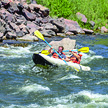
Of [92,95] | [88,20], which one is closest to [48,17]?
[88,20]

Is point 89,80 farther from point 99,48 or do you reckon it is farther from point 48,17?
point 48,17

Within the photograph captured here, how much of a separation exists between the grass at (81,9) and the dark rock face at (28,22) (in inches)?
63.4

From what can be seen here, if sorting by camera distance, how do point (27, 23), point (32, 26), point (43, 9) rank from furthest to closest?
1. point (43, 9)
2. point (27, 23)
3. point (32, 26)

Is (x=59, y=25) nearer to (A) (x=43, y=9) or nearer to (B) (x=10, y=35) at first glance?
(A) (x=43, y=9)

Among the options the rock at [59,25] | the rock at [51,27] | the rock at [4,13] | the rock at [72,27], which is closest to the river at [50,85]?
the rock at [4,13]

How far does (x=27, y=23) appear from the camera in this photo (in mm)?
19109

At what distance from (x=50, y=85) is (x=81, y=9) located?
18.4 m

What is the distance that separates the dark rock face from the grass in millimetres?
1610

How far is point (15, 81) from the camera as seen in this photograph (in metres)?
7.86

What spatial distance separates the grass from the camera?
76.6 ft

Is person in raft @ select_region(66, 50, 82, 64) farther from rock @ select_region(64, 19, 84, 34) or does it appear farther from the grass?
the grass

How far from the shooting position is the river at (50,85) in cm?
626

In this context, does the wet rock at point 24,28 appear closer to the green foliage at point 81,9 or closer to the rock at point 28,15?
the rock at point 28,15

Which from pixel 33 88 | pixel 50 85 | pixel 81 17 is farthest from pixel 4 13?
pixel 33 88
